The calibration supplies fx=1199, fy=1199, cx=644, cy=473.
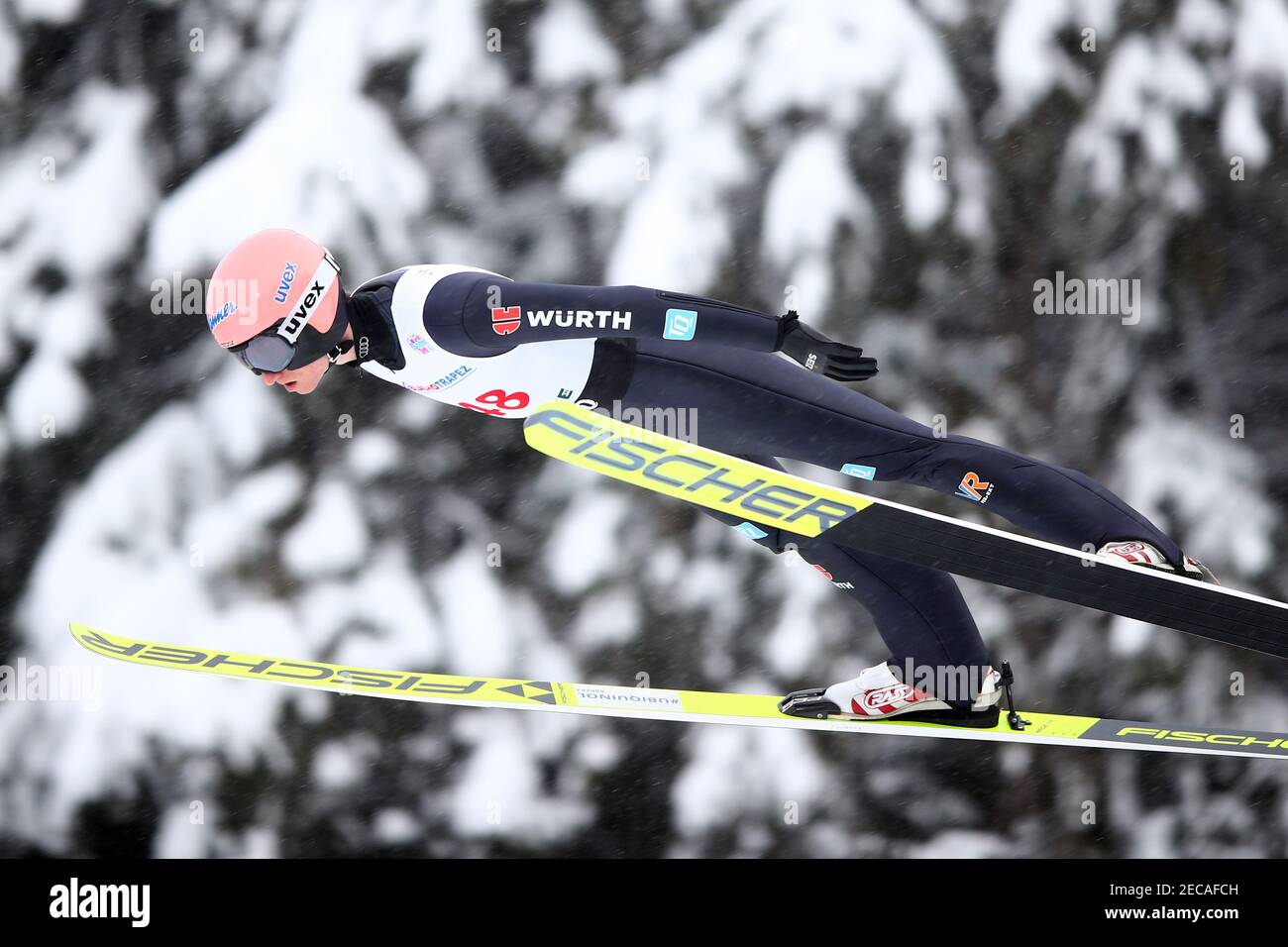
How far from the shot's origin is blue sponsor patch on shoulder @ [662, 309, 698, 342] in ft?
8.05

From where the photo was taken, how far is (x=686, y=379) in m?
2.75

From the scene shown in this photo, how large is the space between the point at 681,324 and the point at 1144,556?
3.65 ft

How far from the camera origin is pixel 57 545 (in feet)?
16.1

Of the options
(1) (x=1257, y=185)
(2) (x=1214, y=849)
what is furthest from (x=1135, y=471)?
(2) (x=1214, y=849)

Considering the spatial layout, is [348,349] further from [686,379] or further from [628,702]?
[628,702]

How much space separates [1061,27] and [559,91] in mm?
2024

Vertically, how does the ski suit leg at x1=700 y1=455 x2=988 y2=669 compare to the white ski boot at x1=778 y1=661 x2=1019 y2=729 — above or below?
above

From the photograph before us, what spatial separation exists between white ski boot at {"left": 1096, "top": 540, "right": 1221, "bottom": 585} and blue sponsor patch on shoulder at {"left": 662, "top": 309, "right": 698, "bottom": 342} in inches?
40.1

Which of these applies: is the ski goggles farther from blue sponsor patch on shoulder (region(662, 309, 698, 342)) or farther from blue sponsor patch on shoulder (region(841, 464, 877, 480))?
blue sponsor patch on shoulder (region(841, 464, 877, 480))

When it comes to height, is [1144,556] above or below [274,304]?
below

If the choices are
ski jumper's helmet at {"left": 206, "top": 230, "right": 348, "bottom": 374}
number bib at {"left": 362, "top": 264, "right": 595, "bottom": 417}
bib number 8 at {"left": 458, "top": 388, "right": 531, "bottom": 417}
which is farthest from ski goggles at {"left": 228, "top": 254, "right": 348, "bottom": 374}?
bib number 8 at {"left": 458, "top": 388, "right": 531, "bottom": 417}

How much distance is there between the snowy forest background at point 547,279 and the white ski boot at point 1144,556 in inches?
93.8

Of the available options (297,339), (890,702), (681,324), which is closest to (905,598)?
(890,702)
